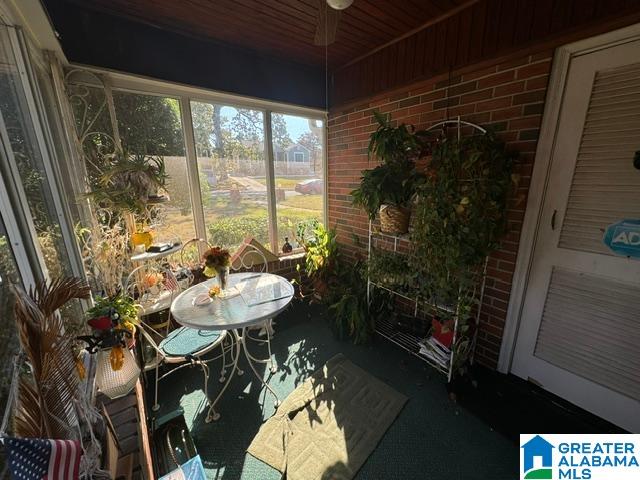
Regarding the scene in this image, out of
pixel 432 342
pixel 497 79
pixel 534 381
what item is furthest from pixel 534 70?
pixel 534 381

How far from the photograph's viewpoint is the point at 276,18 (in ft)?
6.21

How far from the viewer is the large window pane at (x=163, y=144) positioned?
2.06m

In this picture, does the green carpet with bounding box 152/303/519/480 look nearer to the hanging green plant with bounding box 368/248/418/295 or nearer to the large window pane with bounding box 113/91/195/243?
the hanging green plant with bounding box 368/248/418/295

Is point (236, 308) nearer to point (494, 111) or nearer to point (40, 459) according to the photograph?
point (40, 459)

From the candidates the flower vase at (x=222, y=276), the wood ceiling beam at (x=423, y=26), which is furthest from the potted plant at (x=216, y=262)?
the wood ceiling beam at (x=423, y=26)

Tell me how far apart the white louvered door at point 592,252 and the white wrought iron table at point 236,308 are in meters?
1.74

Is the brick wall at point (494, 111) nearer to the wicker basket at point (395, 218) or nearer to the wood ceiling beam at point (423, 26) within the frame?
the wood ceiling beam at point (423, 26)

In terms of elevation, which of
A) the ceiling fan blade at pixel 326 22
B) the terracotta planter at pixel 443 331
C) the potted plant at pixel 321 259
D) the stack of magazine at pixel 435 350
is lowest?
the stack of magazine at pixel 435 350

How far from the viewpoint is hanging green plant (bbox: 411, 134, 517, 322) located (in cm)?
150

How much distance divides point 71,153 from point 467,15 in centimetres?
286

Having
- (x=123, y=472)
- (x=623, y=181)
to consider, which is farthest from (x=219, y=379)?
(x=623, y=181)

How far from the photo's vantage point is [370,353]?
224 cm

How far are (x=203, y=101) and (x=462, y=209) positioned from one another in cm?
236

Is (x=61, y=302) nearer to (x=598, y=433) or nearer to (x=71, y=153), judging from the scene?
(x=71, y=153)
